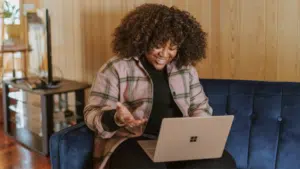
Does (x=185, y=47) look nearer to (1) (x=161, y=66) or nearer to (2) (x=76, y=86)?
(1) (x=161, y=66)

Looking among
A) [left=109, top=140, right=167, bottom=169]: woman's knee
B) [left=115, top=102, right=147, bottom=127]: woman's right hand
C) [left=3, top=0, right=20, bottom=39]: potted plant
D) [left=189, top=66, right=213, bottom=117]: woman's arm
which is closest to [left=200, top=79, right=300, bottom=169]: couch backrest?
[left=189, top=66, right=213, bottom=117]: woman's arm

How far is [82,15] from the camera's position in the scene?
2898 millimetres

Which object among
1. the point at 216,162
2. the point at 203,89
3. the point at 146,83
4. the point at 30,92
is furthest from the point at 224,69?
the point at 30,92

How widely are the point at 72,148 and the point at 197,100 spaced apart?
0.63 m

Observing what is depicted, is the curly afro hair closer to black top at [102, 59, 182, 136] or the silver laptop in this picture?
black top at [102, 59, 182, 136]

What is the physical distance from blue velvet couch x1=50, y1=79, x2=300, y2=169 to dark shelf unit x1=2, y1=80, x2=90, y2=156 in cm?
128

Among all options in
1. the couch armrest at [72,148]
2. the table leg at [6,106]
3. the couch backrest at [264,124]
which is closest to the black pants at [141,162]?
the couch armrest at [72,148]

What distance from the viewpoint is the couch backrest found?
179 cm

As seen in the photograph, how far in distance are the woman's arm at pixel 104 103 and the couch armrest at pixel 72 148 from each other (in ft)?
0.20

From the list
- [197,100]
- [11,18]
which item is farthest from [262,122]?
[11,18]

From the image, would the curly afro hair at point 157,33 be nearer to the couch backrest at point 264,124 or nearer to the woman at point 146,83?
the woman at point 146,83

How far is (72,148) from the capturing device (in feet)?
5.22

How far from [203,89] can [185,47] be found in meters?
0.27

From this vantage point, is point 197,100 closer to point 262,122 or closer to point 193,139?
point 262,122
